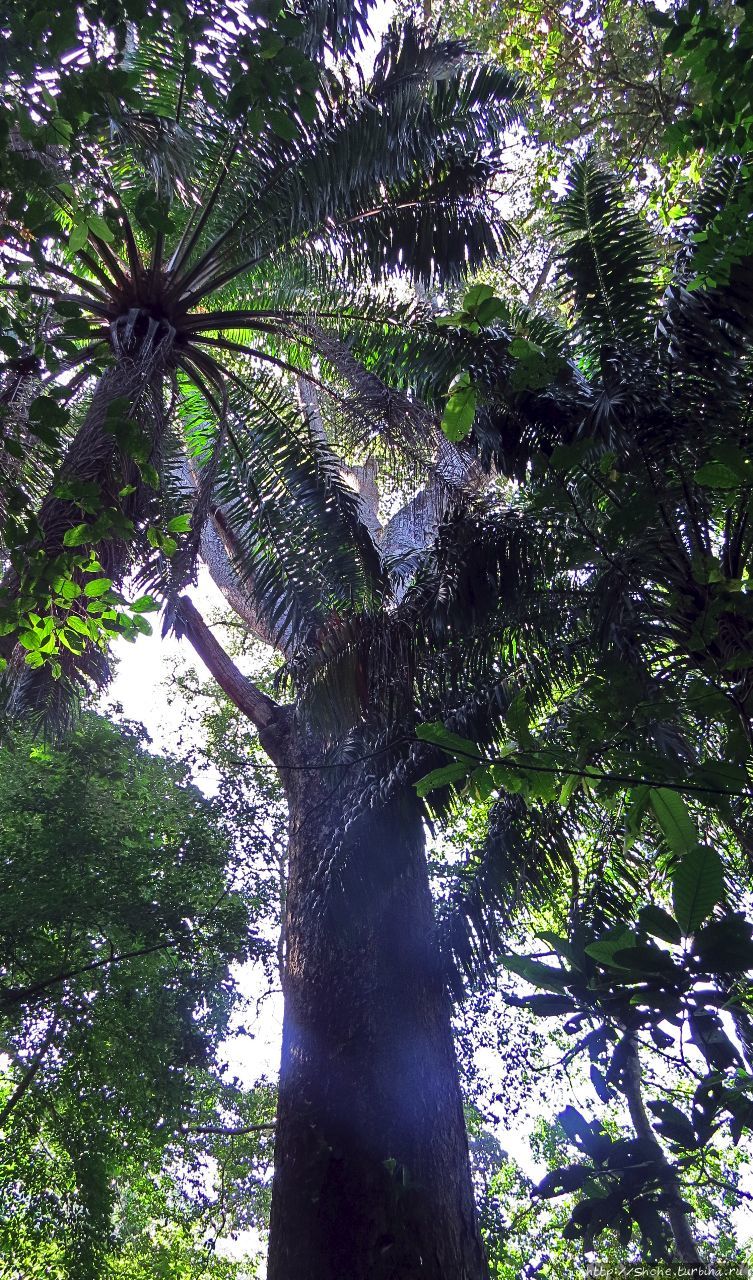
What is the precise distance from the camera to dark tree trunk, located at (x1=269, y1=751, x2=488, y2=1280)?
3357mm

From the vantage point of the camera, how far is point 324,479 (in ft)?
16.5

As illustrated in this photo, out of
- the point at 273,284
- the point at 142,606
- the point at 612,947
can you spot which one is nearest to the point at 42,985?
the point at 142,606

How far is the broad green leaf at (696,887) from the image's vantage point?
1173mm

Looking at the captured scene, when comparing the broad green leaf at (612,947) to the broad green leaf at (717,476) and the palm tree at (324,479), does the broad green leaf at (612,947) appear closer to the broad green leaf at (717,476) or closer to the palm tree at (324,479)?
the broad green leaf at (717,476)

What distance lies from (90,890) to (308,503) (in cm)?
339

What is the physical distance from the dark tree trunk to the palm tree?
1 centimetres

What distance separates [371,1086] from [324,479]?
10.4 ft

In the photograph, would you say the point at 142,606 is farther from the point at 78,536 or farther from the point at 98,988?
the point at 98,988

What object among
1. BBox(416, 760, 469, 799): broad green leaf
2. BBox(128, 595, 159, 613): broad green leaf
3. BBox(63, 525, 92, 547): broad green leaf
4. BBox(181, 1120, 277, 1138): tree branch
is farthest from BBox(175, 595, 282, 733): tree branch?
BBox(416, 760, 469, 799): broad green leaf

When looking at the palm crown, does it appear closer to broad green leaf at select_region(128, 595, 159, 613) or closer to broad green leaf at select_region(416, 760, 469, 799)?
broad green leaf at select_region(128, 595, 159, 613)

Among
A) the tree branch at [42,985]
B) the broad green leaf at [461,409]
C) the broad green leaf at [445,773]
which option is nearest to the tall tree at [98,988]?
the tree branch at [42,985]

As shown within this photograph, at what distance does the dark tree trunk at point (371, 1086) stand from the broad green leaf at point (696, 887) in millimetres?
2811

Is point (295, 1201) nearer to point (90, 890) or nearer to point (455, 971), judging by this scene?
point (455, 971)

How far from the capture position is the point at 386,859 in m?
4.05
